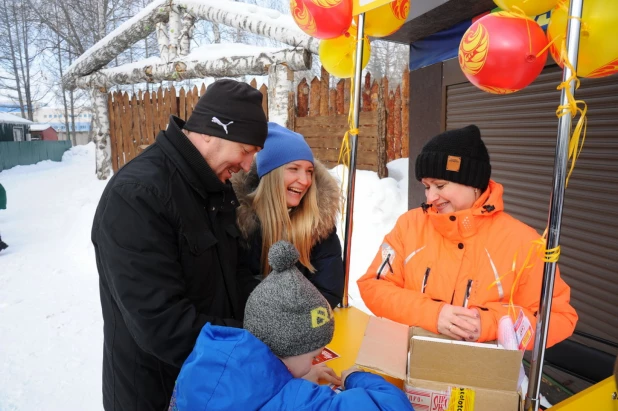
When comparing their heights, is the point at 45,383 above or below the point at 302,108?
below

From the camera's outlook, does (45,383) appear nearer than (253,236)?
No

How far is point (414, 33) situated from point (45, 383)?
4791 millimetres

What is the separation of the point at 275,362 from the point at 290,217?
1.11 meters

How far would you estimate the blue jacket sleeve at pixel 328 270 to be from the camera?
2100mm

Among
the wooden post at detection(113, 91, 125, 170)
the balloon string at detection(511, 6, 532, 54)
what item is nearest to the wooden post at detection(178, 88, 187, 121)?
the wooden post at detection(113, 91, 125, 170)

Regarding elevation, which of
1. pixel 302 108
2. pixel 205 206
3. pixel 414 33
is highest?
pixel 414 33

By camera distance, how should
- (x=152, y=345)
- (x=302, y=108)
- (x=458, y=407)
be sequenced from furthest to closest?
1. (x=302, y=108)
2. (x=152, y=345)
3. (x=458, y=407)

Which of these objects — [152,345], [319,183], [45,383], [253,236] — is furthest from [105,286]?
[45,383]

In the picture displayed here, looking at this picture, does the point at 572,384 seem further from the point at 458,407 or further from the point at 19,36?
the point at 19,36

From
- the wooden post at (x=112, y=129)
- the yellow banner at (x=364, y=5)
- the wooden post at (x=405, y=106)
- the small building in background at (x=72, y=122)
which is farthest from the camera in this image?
the small building in background at (x=72, y=122)

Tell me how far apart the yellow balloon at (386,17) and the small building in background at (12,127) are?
3165 centimetres

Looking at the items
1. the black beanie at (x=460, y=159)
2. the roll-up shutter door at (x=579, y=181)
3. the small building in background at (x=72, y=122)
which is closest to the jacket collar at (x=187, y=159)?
the black beanie at (x=460, y=159)

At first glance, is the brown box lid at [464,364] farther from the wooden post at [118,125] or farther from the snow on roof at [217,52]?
the wooden post at [118,125]

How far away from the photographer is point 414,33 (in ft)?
15.4
